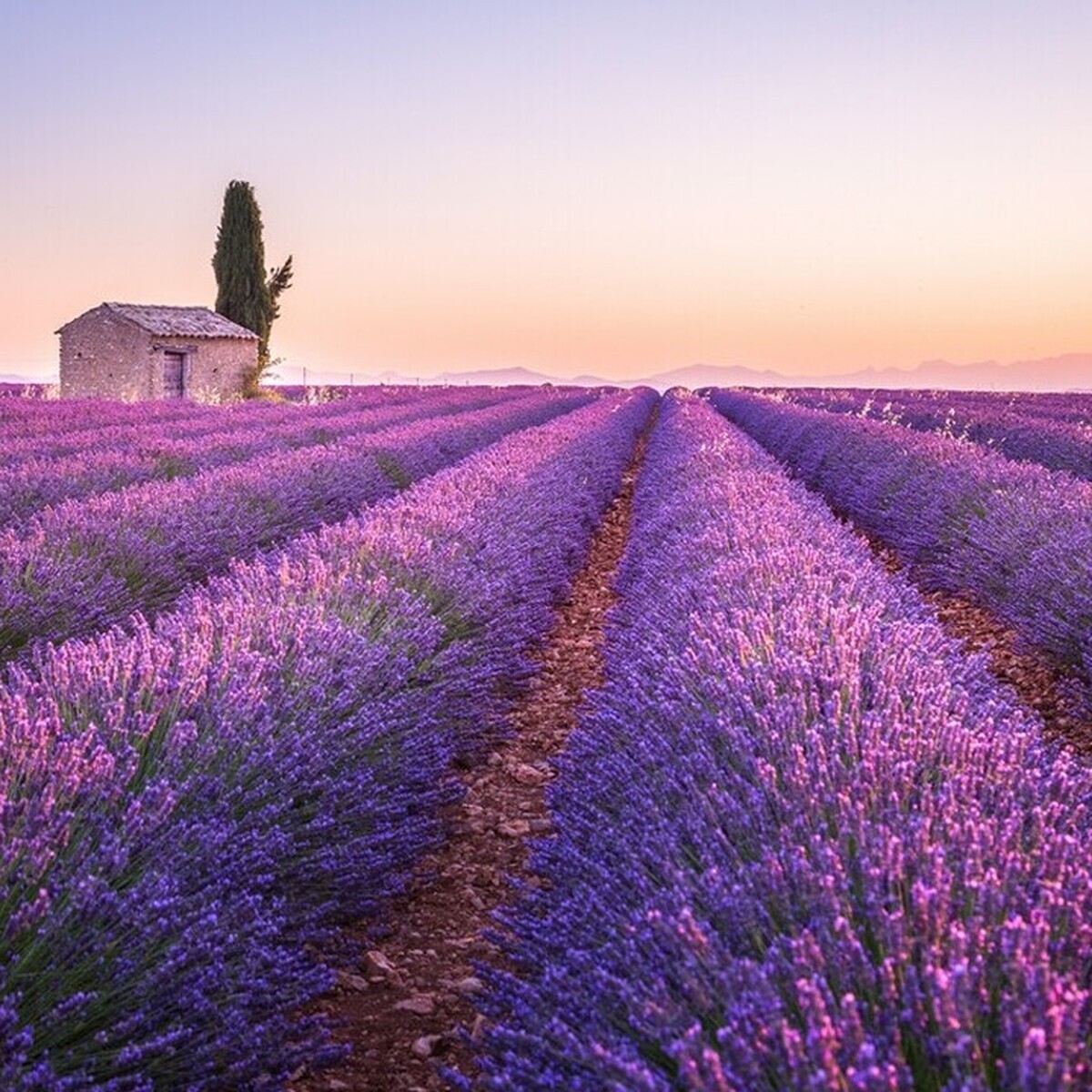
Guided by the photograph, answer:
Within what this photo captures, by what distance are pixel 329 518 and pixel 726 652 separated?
5192 millimetres

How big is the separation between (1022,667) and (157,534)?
4.47m

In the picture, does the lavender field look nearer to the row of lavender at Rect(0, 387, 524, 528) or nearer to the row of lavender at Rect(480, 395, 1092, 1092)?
the row of lavender at Rect(480, 395, 1092, 1092)

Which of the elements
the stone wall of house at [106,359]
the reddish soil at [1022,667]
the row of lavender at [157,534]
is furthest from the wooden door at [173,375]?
the reddish soil at [1022,667]

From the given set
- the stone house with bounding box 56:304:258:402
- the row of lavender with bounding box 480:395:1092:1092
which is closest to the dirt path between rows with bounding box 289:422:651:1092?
the row of lavender with bounding box 480:395:1092:1092

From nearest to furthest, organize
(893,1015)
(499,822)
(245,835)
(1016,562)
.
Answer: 1. (893,1015)
2. (245,835)
3. (499,822)
4. (1016,562)

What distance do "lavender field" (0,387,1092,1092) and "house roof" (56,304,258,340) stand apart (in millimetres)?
19139

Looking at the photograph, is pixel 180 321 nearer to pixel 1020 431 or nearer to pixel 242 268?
pixel 242 268

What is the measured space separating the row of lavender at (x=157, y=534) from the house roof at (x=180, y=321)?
50.2ft

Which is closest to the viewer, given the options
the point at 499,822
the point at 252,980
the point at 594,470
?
the point at 252,980

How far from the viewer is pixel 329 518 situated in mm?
7641

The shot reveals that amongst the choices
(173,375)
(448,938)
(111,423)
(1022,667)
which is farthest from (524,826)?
(173,375)

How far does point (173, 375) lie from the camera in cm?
2350

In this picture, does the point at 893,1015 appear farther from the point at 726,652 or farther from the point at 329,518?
the point at 329,518

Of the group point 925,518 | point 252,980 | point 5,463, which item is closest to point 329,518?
point 5,463
